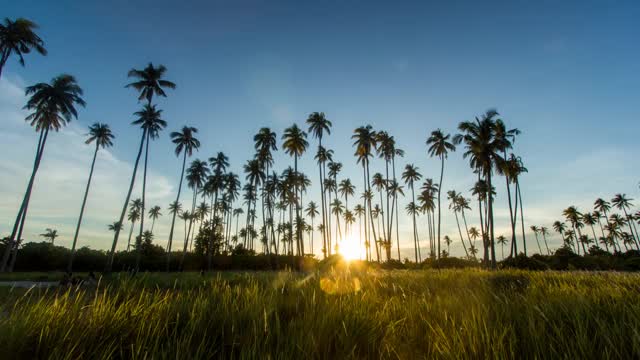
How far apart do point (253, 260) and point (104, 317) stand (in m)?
51.7

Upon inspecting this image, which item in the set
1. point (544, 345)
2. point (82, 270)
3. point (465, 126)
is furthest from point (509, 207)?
point (82, 270)

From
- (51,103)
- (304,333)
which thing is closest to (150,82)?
(51,103)

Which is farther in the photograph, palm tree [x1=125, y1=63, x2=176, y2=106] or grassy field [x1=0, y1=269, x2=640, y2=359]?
palm tree [x1=125, y1=63, x2=176, y2=106]

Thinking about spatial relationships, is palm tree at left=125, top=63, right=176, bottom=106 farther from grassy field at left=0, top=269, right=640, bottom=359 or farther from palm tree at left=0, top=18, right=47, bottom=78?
grassy field at left=0, top=269, right=640, bottom=359

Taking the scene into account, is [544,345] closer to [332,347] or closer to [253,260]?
[332,347]

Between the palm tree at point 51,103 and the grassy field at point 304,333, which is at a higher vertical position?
the palm tree at point 51,103

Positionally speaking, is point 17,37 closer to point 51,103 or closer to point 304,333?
point 51,103

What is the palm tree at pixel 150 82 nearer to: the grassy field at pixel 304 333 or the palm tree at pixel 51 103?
the palm tree at pixel 51 103

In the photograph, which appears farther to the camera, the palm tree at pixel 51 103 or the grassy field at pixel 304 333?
the palm tree at pixel 51 103

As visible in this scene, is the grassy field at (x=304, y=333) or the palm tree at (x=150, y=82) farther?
the palm tree at (x=150, y=82)

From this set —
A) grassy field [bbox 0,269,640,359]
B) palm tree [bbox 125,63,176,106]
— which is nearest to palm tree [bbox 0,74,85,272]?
palm tree [bbox 125,63,176,106]

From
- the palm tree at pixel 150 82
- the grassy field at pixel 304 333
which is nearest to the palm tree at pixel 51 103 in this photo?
the palm tree at pixel 150 82

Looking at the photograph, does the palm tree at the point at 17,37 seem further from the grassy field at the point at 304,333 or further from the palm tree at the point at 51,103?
the grassy field at the point at 304,333

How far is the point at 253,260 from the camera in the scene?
170 ft
